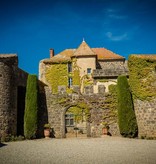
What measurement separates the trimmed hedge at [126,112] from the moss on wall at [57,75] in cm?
1341

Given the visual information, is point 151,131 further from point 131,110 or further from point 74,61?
point 74,61

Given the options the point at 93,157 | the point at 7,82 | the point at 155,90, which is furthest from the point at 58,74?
the point at 93,157

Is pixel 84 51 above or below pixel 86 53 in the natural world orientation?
above

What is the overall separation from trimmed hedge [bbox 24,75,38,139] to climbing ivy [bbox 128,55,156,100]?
7574 mm

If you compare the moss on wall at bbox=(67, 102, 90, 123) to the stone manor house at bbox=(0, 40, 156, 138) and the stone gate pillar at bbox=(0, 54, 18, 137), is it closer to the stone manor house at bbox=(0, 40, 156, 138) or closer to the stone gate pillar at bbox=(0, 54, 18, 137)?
the stone manor house at bbox=(0, 40, 156, 138)

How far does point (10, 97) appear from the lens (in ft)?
52.4

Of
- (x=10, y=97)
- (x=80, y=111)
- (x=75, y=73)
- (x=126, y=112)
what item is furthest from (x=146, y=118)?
(x=75, y=73)

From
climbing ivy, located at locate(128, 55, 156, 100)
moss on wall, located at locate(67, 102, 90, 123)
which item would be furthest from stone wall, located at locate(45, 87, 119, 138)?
climbing ivy, located at locate(128, 55, 156, 100)

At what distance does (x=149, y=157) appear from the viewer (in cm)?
845

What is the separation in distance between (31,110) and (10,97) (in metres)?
1.85

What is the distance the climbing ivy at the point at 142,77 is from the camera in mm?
16234

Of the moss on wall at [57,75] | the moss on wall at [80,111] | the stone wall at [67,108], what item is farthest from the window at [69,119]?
the moss on wall at [57,75]

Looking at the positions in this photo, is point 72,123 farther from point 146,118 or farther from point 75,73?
point 75,73

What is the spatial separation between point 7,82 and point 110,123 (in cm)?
840
